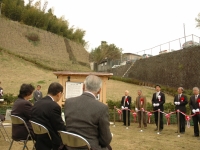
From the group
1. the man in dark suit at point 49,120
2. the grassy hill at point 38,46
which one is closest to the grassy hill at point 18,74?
the grassy hill at point 38,46

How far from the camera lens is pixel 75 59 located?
1378 inches

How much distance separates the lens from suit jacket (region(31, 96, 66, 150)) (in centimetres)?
324

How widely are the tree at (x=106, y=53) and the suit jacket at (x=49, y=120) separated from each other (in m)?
53.2

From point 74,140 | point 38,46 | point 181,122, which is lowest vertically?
point 181,122

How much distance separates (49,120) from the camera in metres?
3.28

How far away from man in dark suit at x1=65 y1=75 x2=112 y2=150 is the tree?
53.8 m

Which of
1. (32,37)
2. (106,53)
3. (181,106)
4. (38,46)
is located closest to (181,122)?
(181,106)

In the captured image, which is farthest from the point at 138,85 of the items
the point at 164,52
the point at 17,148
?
the point at 17,148

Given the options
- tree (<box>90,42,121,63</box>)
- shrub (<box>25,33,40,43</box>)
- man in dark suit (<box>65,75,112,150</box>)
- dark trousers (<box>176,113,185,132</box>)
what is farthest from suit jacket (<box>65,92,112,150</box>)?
tree (<box>90,42,121,63</box>)

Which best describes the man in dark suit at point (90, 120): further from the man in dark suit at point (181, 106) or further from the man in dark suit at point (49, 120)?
the man in dark suit at point (181, 106)

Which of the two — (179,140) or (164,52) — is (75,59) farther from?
(179,140)

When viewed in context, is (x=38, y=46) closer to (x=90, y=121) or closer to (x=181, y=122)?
(x=181, y=122)

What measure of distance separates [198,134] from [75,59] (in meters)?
28.3

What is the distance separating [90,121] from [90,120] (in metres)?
0.01
